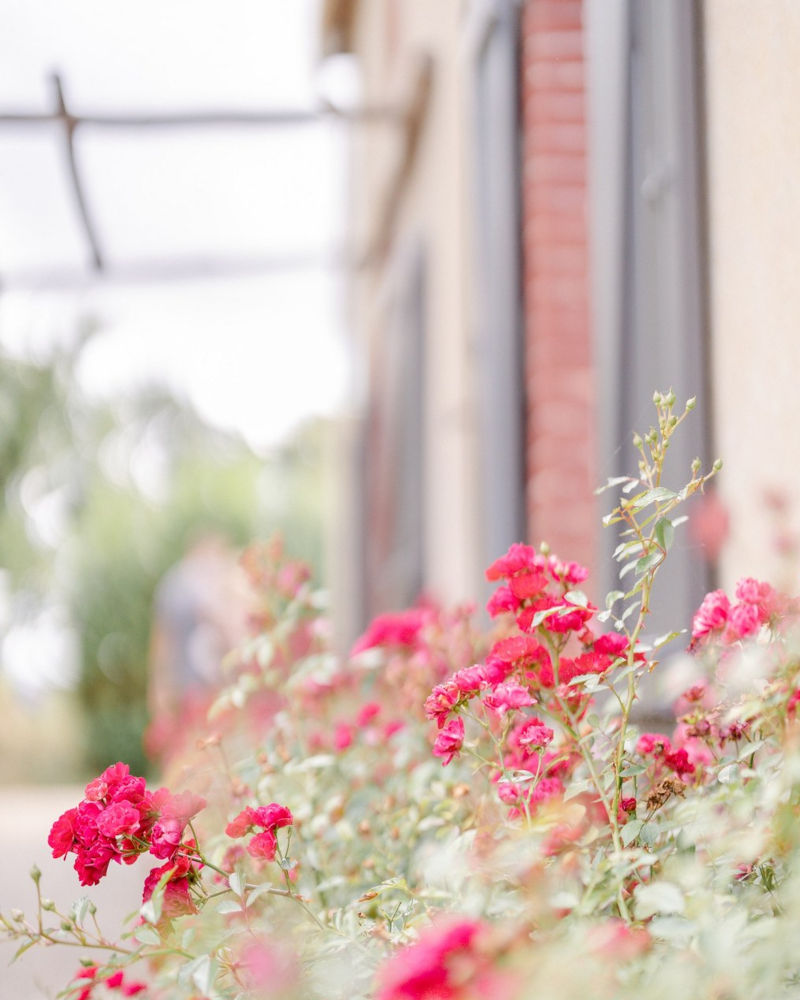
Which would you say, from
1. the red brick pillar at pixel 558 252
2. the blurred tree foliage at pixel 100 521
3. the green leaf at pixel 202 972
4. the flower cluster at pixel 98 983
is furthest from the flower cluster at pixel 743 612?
the blurred tree foliage at pixel 100 521

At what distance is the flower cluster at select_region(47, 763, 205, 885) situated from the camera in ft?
3.85

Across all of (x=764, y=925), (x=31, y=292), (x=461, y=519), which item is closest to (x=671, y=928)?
(x=764, y=925)

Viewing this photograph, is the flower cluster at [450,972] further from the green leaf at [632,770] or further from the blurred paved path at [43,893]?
the blurred paved path at [43,893]

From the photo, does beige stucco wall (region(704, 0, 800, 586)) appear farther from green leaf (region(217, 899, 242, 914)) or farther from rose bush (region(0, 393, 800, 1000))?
green leaf (region(217, 899, 242, 914))

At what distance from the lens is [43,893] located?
347cm

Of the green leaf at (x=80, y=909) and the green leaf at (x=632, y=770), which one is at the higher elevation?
the green leaf at (x=632, y=770)

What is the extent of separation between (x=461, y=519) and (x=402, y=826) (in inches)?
88.1

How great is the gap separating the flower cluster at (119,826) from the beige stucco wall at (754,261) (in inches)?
31.0

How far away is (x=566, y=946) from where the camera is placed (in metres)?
0.91

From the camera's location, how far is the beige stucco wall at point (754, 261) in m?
1.59

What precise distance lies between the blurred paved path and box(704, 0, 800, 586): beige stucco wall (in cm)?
104

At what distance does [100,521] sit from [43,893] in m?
10.6

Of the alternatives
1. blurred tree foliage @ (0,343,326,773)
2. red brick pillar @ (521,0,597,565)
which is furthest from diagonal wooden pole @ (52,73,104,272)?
blurred tree foliage @ (0,343,326,773)

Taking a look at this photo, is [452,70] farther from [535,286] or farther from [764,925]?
[764,925]
